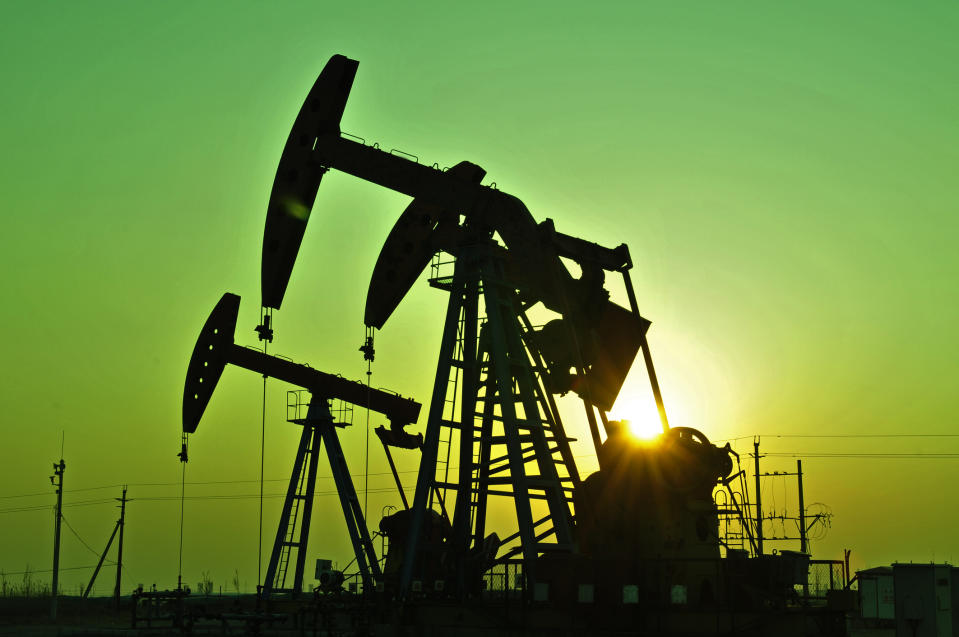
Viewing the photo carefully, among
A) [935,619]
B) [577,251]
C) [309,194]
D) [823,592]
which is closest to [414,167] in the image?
[309,194]

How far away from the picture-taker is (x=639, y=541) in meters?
24.3

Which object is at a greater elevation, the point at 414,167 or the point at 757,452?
the point at 414,167

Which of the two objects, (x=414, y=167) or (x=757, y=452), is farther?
(x=757, y=452)

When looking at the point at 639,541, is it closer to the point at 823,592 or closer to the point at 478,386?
the point at 823,592

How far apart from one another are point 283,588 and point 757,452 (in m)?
36.6

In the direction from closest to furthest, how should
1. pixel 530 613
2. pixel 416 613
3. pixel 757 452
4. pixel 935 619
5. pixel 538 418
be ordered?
pixel 530 613, pixel 416 613, pixel 538 418, pixel 935 619, pixel 757 452

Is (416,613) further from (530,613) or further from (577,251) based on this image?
(577,251)

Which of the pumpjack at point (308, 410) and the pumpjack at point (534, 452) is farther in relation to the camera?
the pumpjack at point (308, 410)

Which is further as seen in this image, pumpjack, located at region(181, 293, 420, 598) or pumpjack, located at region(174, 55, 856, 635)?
pumpjack, located at region(181, 293, 420, 598)

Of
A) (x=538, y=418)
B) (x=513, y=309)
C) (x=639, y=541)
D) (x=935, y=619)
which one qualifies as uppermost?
(x=513, y=309)

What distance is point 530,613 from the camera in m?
23.6

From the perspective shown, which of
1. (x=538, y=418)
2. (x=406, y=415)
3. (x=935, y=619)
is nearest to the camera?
(x=538, y=418)

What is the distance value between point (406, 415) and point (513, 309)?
13.8 metres

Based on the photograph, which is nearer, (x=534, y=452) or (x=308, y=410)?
(x=534, y=452)
